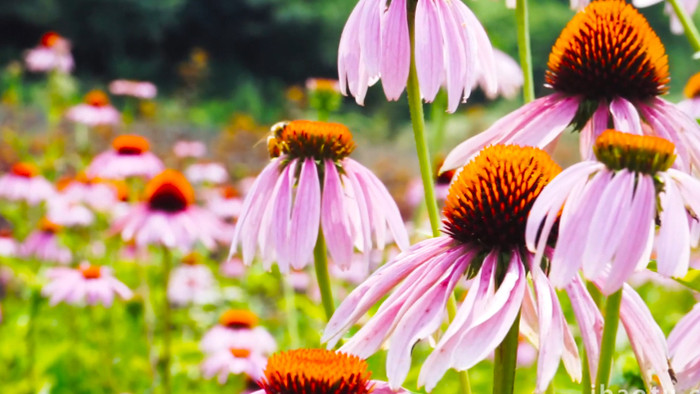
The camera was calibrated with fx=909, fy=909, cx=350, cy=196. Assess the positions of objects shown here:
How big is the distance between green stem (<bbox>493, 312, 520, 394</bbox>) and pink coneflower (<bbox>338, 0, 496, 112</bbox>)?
0.18 metres

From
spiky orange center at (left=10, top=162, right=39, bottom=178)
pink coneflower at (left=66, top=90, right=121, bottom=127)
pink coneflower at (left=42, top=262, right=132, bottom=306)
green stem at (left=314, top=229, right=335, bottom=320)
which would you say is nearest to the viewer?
green stem at (left=314, top=229, right=335, bottom=320)

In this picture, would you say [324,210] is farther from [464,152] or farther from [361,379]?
[361,379]

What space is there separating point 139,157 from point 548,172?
178cm

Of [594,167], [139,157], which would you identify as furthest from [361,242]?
[139,157]

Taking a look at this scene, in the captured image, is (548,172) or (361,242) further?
(361,242)

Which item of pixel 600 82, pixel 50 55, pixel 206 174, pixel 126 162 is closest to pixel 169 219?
pixel 126 162

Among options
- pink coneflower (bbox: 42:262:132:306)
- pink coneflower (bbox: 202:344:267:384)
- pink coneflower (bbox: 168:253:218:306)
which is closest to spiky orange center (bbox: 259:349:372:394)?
pink coneflower (bbox: 202:344:267:384)

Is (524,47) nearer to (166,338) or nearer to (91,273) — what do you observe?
(166,338)

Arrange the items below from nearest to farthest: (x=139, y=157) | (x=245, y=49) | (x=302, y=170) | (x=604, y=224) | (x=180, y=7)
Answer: (x=604, y=224) → (x=302, y=170) → (x=139, y=157) → (x=180, y=7) → (x=245, y=49)

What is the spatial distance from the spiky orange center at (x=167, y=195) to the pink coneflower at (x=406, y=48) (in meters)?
1.14

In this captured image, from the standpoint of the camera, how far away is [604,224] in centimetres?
43

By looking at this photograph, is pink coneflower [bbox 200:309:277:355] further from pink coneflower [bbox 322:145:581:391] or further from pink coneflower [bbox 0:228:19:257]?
pink coneflower [bbox 322:145:581:391]

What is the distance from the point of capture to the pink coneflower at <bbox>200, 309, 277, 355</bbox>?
5.53ft

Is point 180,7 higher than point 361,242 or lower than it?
higher
